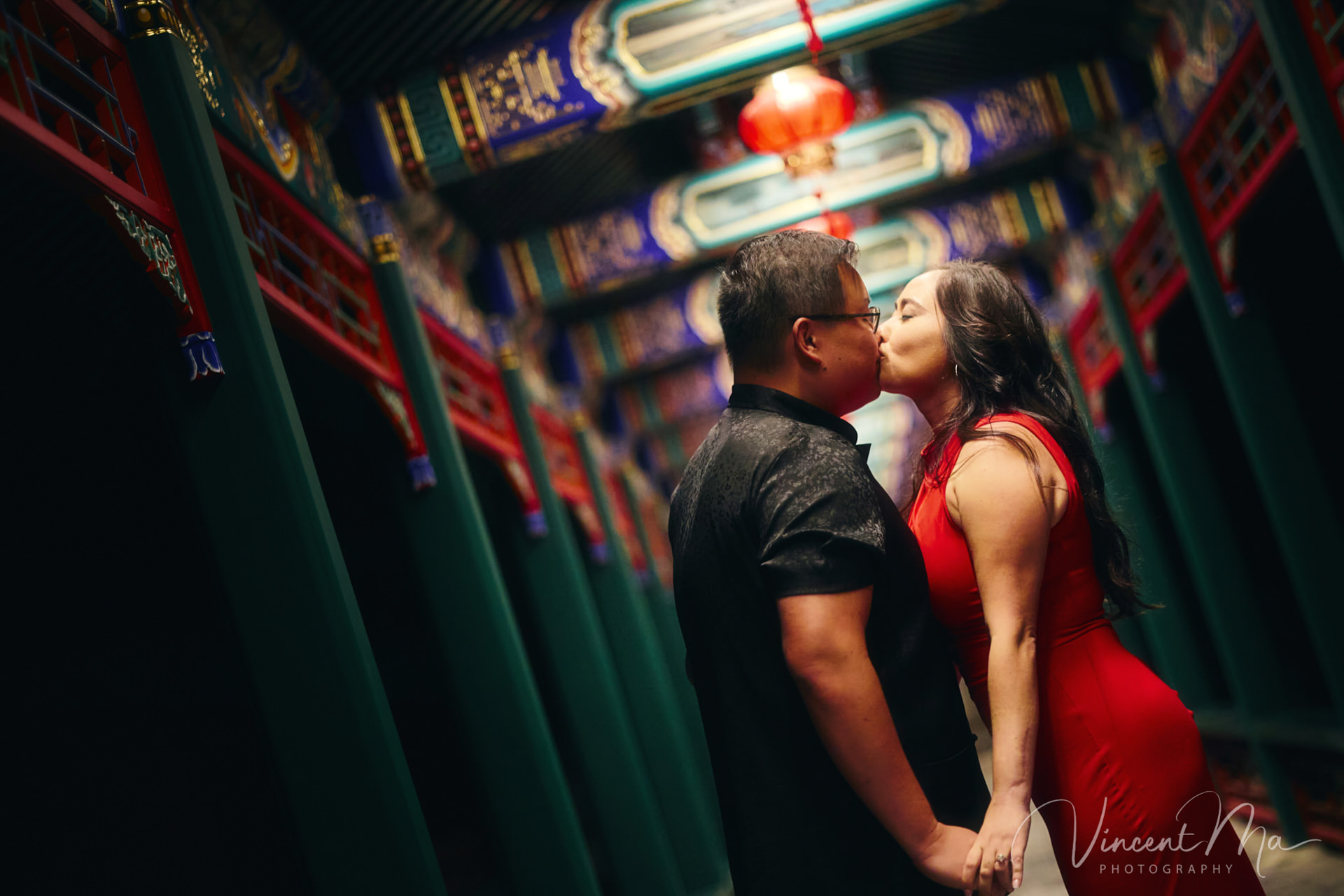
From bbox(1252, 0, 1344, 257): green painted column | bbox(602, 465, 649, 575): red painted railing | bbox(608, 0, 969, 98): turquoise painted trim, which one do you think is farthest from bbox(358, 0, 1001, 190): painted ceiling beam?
bbox(602, 465, 649, 575): red painted railing

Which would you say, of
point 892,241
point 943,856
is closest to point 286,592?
point 943,856

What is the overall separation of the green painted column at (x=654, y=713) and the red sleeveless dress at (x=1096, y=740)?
6.13 meters

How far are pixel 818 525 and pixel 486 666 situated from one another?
2896mm

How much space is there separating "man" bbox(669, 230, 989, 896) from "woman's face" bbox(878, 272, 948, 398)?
196mm

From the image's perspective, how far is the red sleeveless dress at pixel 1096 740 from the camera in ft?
6.32

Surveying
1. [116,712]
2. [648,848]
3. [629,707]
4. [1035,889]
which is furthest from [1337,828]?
[116,712]

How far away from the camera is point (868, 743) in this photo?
1.67m

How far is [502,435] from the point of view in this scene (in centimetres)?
634

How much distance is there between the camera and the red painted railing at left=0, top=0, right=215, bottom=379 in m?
2.08

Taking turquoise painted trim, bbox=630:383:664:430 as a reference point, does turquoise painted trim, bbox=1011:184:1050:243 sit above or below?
above

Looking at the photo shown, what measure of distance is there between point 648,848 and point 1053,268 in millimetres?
6468

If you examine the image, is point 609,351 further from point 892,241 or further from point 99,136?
point 99,136

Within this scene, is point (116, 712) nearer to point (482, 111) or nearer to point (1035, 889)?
point (482, 111)

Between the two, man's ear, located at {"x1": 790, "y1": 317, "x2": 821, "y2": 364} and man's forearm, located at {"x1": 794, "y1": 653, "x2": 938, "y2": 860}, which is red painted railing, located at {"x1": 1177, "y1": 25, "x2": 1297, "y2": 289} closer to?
man's ear, located at {"x1": 790, "y1": 317, "x2": 821, "y2": 364}
